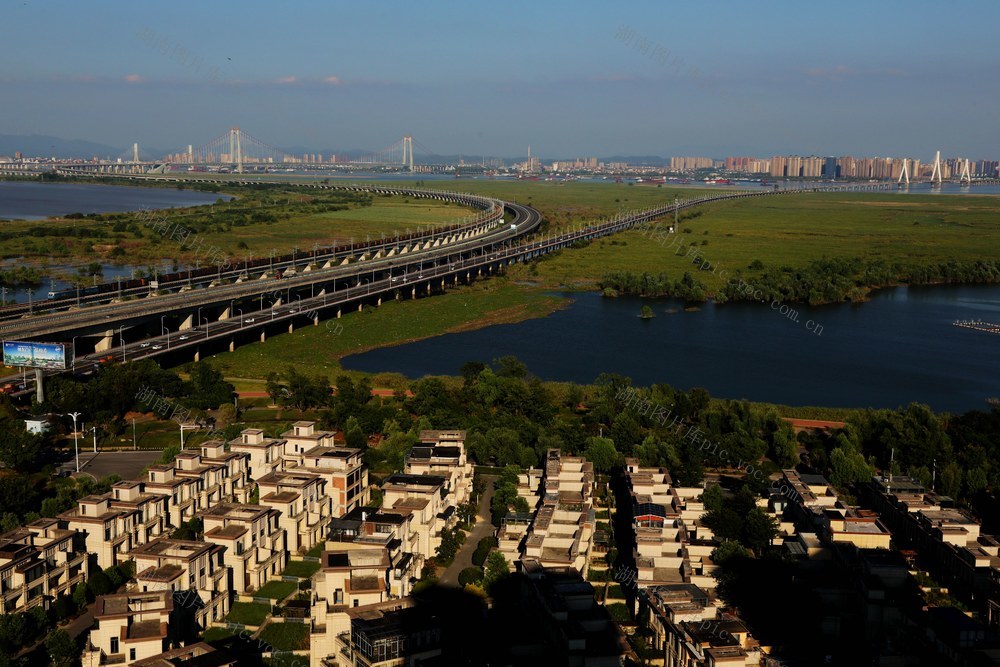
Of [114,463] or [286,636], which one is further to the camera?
[114,463]

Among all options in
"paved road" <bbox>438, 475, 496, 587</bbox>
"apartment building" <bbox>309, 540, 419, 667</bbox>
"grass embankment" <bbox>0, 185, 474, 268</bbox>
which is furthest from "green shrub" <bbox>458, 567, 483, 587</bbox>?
"grass embankment" <bbox>0, 185, 474, 268</bbox>

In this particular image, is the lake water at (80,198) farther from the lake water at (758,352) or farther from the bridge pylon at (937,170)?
the bridge pylon at (937,170)

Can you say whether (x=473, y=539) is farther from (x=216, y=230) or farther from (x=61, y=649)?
(x=216, y=230)

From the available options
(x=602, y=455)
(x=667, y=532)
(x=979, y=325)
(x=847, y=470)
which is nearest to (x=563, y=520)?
(x=667, y=532)

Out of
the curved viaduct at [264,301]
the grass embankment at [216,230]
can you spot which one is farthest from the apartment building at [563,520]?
the grass embankment at [216,230]

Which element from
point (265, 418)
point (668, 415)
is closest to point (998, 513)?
point (668, 415)

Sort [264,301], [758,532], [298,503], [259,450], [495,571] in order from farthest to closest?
1. [264,301]
2. [259,450]
3. [298,503]
4. [758,532]
5. [495,571]

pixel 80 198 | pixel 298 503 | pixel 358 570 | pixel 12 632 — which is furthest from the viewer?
pixel 80 198
